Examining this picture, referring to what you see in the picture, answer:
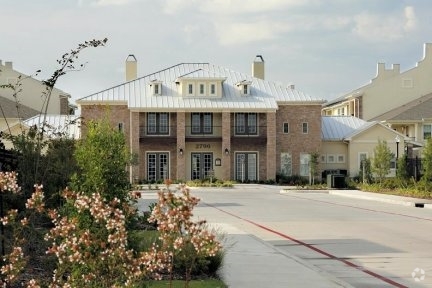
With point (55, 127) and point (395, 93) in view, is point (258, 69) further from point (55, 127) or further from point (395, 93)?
point (55, 127)

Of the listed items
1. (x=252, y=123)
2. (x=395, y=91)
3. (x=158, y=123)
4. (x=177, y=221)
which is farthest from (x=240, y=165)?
(x=177, y=221)

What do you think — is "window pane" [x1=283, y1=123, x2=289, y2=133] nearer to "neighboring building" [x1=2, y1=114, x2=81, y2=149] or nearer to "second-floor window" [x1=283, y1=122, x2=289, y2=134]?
"second-floor window" [x1=283, y1=122, x2=289, y2=134]

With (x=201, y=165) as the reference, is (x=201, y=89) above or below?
above

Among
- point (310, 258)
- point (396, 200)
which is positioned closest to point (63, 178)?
point (310, 258)

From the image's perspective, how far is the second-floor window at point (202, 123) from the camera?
60906 millimetres

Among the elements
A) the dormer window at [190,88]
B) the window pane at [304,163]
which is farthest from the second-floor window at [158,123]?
the window pane at [304,163]

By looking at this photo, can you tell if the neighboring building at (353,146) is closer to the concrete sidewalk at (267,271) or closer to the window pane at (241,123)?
the window pane at (241,123)

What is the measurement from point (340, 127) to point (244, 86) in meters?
9.70

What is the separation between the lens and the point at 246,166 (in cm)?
6047

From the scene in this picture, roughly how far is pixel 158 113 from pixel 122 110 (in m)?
2.84

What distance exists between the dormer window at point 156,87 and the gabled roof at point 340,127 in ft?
45.9

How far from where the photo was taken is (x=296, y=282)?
11.4m

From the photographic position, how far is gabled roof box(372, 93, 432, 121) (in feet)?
214

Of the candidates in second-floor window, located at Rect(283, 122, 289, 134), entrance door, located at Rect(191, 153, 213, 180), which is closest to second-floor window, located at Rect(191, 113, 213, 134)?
entrance door, located at Rect(191, 153, 213, 180)
